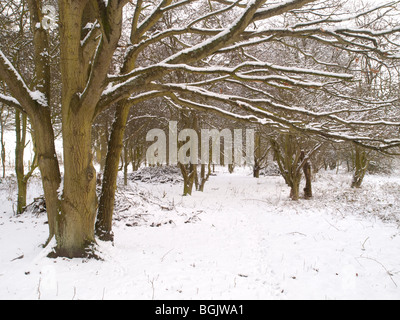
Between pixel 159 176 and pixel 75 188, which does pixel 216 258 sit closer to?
pixel 75 188

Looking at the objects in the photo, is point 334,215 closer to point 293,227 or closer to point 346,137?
point 293,227

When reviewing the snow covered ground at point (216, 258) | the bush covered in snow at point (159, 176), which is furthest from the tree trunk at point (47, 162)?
the bush covered in snow at point (159, 176)

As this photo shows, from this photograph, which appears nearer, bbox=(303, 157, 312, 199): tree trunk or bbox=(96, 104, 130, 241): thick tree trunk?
bbox=(96, 104, 130, 241): thick tree trunk

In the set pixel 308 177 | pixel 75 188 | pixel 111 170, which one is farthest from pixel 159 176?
pixel 75 188

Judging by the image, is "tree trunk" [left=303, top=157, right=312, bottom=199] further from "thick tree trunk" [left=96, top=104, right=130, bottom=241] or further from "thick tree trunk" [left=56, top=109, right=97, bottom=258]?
"thick tree trunk" [left=56, top=109, right=97, bottom=258]

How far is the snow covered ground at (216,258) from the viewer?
3021 millimetres

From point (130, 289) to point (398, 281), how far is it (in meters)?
3.74

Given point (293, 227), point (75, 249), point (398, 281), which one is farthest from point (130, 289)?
point (293, 227)

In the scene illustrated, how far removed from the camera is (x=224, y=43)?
270 centimetres

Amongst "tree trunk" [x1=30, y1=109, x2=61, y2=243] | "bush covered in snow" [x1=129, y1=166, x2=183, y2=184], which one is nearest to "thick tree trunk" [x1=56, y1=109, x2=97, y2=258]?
"tree trunk" [x1=30, y1=109, x2=61, y2=243]

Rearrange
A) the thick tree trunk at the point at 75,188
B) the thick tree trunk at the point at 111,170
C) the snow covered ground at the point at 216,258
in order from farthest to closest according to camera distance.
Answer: the thick tree trunk at the point at 111,170 → the thick tree trunk at the point at 75,188 → the snow covered ground at the point at 216,258

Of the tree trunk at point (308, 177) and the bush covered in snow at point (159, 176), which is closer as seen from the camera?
the tree trunk at point (308, 177)

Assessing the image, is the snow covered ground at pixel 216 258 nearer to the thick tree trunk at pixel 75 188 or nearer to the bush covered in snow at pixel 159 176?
the thick tree trunk at pixel 75 188

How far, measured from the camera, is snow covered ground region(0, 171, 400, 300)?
3021 millimetres
